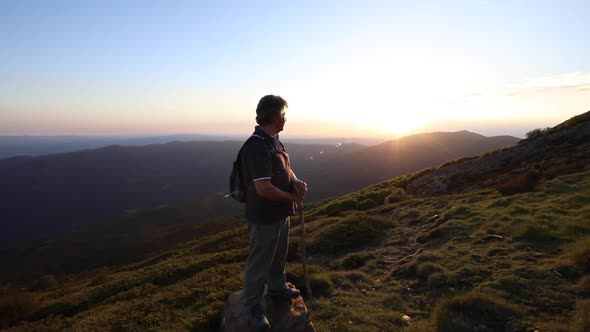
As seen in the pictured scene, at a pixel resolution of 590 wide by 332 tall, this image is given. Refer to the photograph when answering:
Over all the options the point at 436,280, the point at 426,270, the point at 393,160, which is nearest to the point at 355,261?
the point at 426,270

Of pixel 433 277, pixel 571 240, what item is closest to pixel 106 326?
pixel 433 277

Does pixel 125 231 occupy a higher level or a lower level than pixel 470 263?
lower

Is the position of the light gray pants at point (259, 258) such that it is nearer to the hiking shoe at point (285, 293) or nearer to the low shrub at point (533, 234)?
the hiking shoe at point (285, 293)

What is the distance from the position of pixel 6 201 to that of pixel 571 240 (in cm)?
25576

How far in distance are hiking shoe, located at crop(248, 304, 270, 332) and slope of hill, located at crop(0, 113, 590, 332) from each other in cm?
162

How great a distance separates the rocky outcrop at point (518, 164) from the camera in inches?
755

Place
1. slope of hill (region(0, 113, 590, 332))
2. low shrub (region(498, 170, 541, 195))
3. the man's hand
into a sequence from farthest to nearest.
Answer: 1. low shrub (region(498, 170, 541, 195))
2. slope of hill (region(0, 113, 590, 332))
3. the man's hand

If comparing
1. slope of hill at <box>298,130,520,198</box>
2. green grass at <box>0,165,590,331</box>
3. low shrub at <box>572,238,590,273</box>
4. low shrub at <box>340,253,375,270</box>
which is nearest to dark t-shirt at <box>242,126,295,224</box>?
green grass at <box>0,165,590,331</box>

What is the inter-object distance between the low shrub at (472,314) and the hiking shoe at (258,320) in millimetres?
Answer: 3114

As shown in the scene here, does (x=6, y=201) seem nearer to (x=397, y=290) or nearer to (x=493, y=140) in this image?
(x=397, y=290)

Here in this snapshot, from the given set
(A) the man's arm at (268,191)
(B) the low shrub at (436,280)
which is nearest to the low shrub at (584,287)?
(B) the low shrub at (436,280)

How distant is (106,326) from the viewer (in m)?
7.84

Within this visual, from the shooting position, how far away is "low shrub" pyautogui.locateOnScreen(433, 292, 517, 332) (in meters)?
5.72

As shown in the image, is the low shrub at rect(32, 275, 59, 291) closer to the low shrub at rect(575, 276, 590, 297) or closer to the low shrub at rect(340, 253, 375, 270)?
the low shrub at rect(340, 253, 375, 270)
